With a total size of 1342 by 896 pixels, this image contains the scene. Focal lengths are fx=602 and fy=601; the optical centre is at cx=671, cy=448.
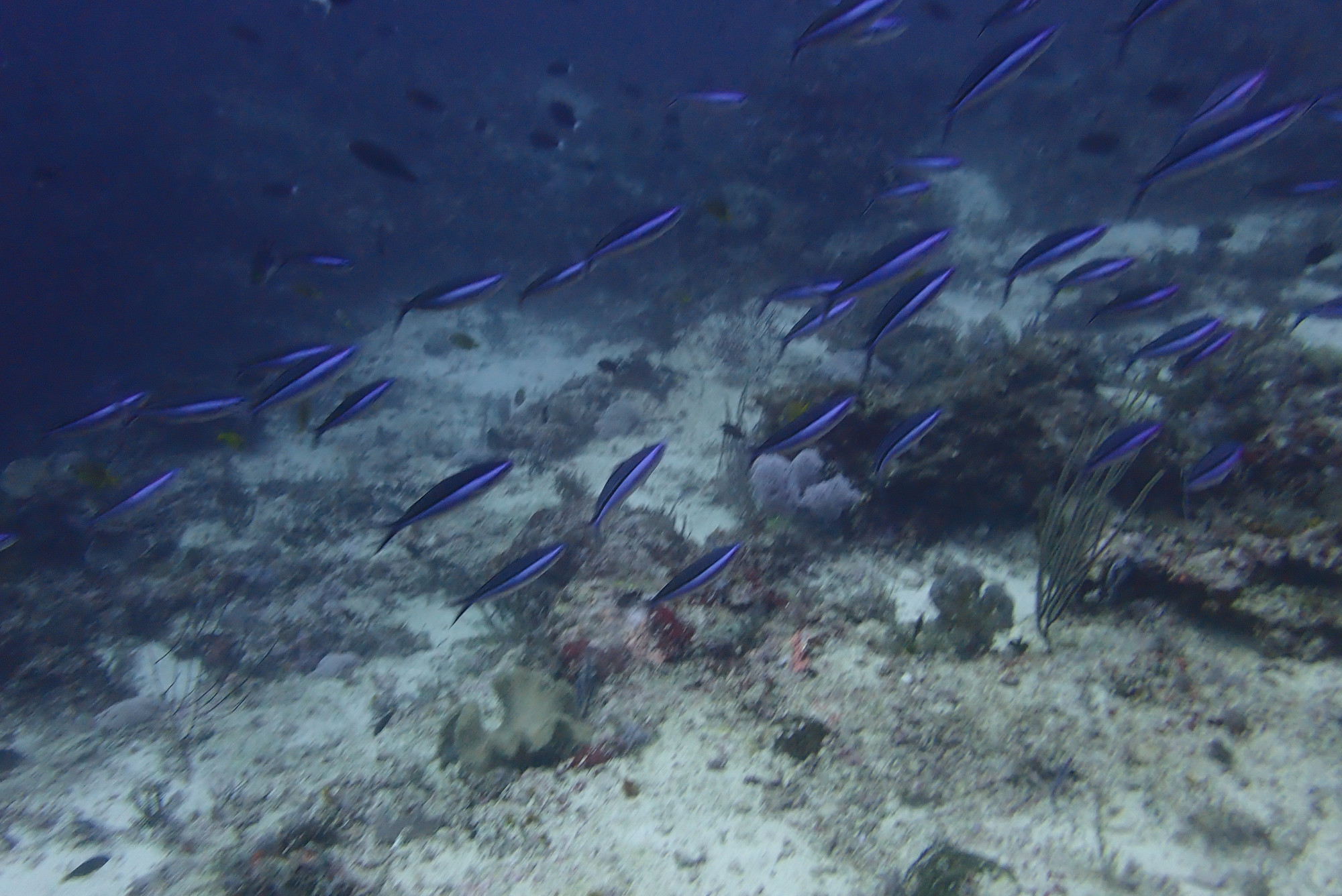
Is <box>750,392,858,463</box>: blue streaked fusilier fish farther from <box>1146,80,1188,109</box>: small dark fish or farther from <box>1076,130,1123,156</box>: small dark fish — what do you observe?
<box>1146,80,1188,109</box>: small dark fish

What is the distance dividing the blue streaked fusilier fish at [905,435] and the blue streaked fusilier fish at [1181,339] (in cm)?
229

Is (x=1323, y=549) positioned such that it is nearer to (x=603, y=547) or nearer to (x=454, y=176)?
(x=603, y=547)

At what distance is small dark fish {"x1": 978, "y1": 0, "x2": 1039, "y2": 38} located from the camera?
492 centimetres

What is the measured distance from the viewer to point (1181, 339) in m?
4.82

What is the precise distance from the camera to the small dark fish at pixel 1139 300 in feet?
16.1

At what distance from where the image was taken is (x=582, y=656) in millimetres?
4137

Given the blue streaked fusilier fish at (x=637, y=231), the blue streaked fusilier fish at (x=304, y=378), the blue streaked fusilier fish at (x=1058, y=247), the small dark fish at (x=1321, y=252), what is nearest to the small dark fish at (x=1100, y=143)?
the small dark fish at (x=1321, y=252)

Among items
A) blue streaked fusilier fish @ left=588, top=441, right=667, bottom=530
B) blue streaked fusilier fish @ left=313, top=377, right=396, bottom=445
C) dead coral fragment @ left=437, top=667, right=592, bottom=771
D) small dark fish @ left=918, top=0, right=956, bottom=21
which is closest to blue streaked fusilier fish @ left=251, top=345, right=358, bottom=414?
blue streaked fusilier fish @ left=313, top=377, right=396, bottom=445

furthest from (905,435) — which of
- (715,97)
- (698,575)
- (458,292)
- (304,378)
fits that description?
(715,97)

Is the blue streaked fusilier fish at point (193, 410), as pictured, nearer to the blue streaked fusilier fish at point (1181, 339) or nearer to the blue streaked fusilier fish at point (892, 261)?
the blue streaked fusilier fish at point (892, 261)

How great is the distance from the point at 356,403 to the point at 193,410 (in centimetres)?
184

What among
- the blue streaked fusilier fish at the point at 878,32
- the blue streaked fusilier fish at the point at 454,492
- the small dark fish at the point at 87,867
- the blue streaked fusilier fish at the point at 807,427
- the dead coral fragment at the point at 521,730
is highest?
the blue streaked fusilier fish at the point at 878,32

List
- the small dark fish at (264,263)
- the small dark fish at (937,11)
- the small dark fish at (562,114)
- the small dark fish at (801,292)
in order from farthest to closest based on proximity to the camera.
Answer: the small dark fish at (937,11) → the small dark fish at (562,114) → the small dark fish at (264,263) → the small dark fish at (801,292)

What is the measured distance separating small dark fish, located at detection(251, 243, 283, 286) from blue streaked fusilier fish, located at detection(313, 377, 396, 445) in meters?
3.90
